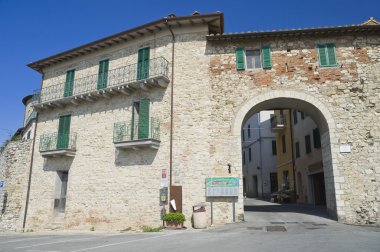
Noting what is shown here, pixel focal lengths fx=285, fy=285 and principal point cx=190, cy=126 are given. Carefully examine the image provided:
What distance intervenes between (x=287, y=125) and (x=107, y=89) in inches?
719

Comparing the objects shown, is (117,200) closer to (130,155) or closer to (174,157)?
(130,155)

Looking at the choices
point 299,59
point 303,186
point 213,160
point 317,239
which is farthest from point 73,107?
point 303,186

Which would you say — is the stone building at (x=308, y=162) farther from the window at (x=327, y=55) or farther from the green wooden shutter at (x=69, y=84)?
the green wooden shutter at (x=69, y=84)

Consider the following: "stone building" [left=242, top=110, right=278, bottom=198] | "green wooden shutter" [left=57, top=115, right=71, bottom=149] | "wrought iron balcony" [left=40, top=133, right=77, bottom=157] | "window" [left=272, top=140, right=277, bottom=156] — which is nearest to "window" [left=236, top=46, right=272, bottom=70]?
"wrought iron balcony" [left=40, top=133, right=77, bottom=157]

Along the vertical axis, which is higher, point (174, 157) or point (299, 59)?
point (299, 59)

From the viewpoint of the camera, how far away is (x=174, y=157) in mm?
14109

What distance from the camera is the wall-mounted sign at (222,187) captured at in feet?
42.9

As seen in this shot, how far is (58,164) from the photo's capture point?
17438 mm

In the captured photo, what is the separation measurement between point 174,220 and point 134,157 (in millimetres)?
4095

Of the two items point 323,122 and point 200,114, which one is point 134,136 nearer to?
point 200,114

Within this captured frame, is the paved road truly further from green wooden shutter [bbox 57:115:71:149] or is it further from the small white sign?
green wooden shutter [bbox 57:115:71:149]

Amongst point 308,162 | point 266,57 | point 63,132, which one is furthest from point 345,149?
point 63,132

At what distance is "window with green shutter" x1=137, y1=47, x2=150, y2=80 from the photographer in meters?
15.6

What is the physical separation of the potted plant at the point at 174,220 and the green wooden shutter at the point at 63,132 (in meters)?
8.30
